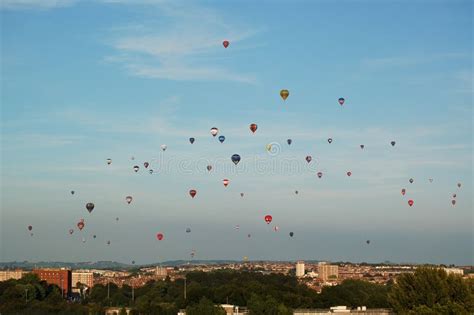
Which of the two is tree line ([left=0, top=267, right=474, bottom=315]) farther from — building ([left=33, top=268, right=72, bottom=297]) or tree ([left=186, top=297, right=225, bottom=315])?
building ([left=33, top=268, right=72, bottom=297])

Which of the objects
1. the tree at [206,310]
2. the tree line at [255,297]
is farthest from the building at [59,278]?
the tree at [206,310]

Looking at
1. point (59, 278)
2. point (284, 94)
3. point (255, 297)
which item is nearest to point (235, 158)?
point (284, 94)

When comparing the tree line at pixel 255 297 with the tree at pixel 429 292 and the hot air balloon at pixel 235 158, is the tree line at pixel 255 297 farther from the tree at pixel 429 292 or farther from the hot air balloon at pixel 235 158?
the hot air balloon at pixel 235 158

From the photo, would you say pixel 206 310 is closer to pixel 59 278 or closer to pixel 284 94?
pixel 284 94

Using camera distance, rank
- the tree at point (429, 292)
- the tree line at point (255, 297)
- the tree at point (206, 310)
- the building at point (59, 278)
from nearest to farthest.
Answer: the tree at point (429, 292) < the tree line at point (255, 297) < the tree at point (206, 310) < the building at point (59, 278)

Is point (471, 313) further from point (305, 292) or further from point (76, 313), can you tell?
point (305, 292)

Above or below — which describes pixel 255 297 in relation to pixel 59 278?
below

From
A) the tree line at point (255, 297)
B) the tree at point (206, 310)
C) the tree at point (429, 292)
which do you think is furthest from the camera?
the tree at point (206, 310)

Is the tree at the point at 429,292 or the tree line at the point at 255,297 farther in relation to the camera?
the tree line at the point at 255,297

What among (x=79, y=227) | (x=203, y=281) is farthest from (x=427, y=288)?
(x=203, y=281)

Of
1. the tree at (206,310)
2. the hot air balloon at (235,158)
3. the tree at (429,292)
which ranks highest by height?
the hot air balloon at (235,158)
